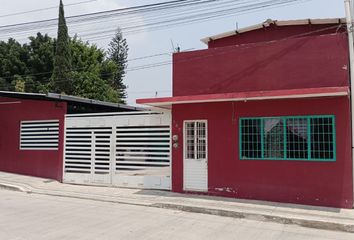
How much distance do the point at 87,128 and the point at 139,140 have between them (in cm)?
246

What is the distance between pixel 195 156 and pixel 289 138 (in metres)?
3.02

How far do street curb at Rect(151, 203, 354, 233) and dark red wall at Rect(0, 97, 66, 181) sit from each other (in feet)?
22.0

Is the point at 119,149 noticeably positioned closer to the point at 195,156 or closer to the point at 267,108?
the point at 195,156

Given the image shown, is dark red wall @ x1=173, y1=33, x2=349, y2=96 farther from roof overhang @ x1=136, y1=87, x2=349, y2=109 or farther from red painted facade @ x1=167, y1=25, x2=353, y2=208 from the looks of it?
roof overhang @ x1=136, y1=87, x2=349, y2=109

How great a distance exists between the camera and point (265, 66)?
1175 centimetres

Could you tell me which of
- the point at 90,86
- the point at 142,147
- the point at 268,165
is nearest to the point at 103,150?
the point at 142,147

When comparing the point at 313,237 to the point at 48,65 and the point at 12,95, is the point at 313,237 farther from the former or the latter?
the point at 48,65

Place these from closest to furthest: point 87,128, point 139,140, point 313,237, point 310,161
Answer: point 313,237
point 310,161
point 139,140
point 87,128

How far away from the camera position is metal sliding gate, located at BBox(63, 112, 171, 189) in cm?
1379

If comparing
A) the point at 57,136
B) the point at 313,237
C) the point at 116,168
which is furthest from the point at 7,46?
the point at 313,237

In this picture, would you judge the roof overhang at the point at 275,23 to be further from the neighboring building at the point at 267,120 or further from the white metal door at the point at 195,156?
the white metal door at the point at 195,156

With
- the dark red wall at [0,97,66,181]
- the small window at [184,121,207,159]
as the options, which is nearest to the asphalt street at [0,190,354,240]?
the small window at [184,121,207,159]

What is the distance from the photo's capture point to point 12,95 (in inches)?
688

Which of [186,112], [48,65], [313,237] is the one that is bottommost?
[313,237]
